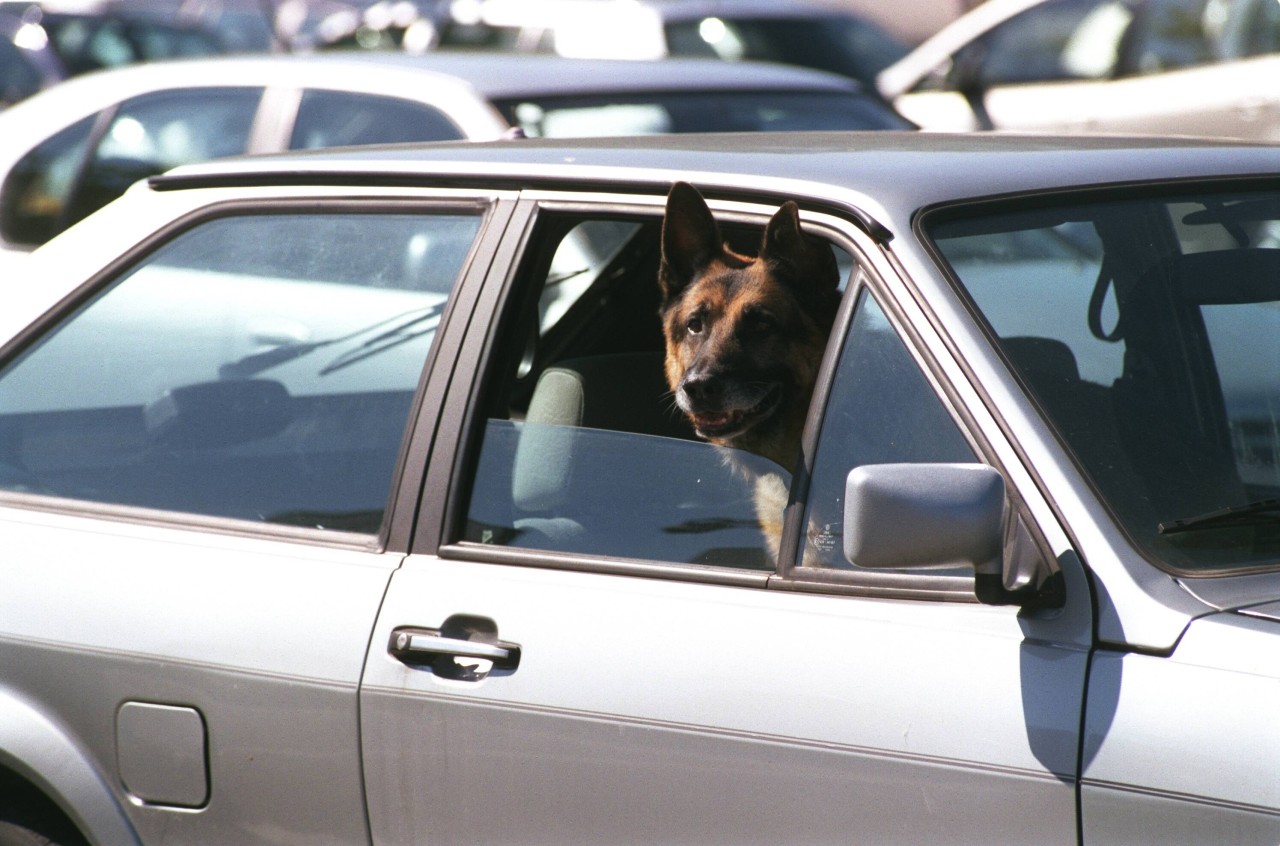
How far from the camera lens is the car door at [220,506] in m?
2.59

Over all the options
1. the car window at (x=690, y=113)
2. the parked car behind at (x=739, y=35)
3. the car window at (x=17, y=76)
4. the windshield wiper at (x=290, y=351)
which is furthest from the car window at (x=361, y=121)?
the car window at (x=17, y=76)

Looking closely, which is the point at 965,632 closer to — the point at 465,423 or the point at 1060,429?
the point at 1060,429

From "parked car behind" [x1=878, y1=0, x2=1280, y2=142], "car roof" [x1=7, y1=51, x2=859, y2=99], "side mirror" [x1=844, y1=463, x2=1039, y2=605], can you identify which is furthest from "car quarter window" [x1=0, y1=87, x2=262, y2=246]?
"parked car behind" [x1=878, y1=0, x2=1280, y2=142]

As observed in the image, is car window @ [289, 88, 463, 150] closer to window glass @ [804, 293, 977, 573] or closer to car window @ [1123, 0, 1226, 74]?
window glass @ [804, 293, 977, 573]

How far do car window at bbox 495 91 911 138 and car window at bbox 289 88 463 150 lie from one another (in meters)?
0.30

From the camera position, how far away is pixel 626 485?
2.61 meters

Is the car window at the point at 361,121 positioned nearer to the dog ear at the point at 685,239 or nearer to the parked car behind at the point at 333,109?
the parked car behind at the point at 333,109

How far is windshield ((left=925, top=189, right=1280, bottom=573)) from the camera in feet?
7.28

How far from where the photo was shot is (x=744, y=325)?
3260 millimetres

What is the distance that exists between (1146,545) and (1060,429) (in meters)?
0.20

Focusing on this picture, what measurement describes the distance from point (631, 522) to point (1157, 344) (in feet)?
→ 2.84

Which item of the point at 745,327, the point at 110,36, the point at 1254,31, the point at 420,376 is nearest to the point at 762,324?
the point at 745,327

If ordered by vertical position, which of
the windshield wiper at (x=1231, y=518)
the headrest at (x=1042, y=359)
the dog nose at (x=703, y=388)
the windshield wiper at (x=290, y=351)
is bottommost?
the windshield wiper at (x=1231, y=518)

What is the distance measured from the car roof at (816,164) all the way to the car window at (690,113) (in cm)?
299
